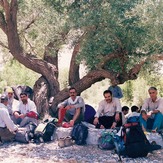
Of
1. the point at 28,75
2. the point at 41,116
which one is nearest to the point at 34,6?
the point at 41,116

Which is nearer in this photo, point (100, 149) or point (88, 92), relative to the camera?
point (100, 149)

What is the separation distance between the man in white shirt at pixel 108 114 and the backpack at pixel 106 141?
66 cm

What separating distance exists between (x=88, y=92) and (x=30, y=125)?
22718 millimetres

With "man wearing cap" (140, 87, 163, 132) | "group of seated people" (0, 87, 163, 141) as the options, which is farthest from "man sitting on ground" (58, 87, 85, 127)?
"man wearing cap" (140, 87, 163, 132)

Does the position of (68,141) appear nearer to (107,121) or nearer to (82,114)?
(107,121)

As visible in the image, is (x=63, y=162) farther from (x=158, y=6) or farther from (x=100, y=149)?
(x=158, y=6)

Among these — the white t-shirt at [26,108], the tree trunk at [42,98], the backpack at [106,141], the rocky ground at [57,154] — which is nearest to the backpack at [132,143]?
the rocky ground at [57,154]

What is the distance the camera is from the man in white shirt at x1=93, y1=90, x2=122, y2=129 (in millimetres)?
8188

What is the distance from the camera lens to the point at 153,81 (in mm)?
13109

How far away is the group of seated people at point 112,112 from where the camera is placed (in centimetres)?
800

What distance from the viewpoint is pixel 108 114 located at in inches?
330

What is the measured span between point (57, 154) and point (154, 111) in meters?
2.46

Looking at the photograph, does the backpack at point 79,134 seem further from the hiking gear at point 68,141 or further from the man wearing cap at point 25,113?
the man wearing cap at point 25,113

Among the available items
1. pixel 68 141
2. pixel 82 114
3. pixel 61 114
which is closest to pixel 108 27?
pixel 82 114
